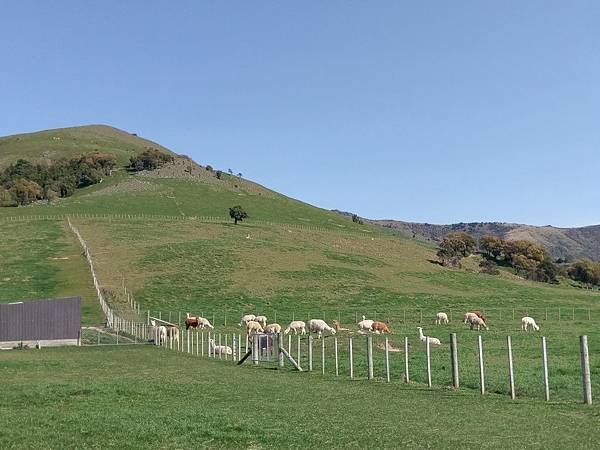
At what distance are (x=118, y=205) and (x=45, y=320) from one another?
104 meters

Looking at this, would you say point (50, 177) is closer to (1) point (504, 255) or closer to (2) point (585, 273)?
(1) point (504, 255)

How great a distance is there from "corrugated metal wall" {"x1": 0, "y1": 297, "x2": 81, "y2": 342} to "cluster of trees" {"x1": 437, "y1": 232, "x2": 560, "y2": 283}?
84.4 metres

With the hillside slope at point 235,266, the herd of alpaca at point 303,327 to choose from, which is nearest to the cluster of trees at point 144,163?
the hillside slope at point 235,266

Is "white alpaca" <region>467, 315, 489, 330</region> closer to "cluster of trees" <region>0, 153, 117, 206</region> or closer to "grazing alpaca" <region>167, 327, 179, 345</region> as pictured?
"grazing alpaca" <region>167, 327, 179, 345</region>

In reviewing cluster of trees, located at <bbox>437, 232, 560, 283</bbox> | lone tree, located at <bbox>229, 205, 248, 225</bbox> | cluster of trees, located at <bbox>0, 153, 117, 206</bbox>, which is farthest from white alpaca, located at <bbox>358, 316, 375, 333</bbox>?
cluster of trees, located at <bbox>0, 153, 117, 206</bbox>

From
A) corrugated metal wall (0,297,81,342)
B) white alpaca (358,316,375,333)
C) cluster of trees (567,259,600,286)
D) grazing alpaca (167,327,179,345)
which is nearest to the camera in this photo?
corrugated metal wall (0,297,81,342)

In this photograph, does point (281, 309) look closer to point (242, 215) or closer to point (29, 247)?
point (29, 247)

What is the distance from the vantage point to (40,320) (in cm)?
4038

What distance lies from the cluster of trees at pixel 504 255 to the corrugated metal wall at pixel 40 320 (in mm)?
84430

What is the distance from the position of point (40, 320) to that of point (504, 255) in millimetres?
108439

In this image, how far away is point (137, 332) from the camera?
4453cm

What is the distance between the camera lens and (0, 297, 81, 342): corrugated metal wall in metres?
39.5

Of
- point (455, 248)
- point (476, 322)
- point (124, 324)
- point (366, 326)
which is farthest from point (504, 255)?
point (124, 324)

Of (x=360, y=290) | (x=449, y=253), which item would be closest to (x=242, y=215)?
(x=449, y=253)
